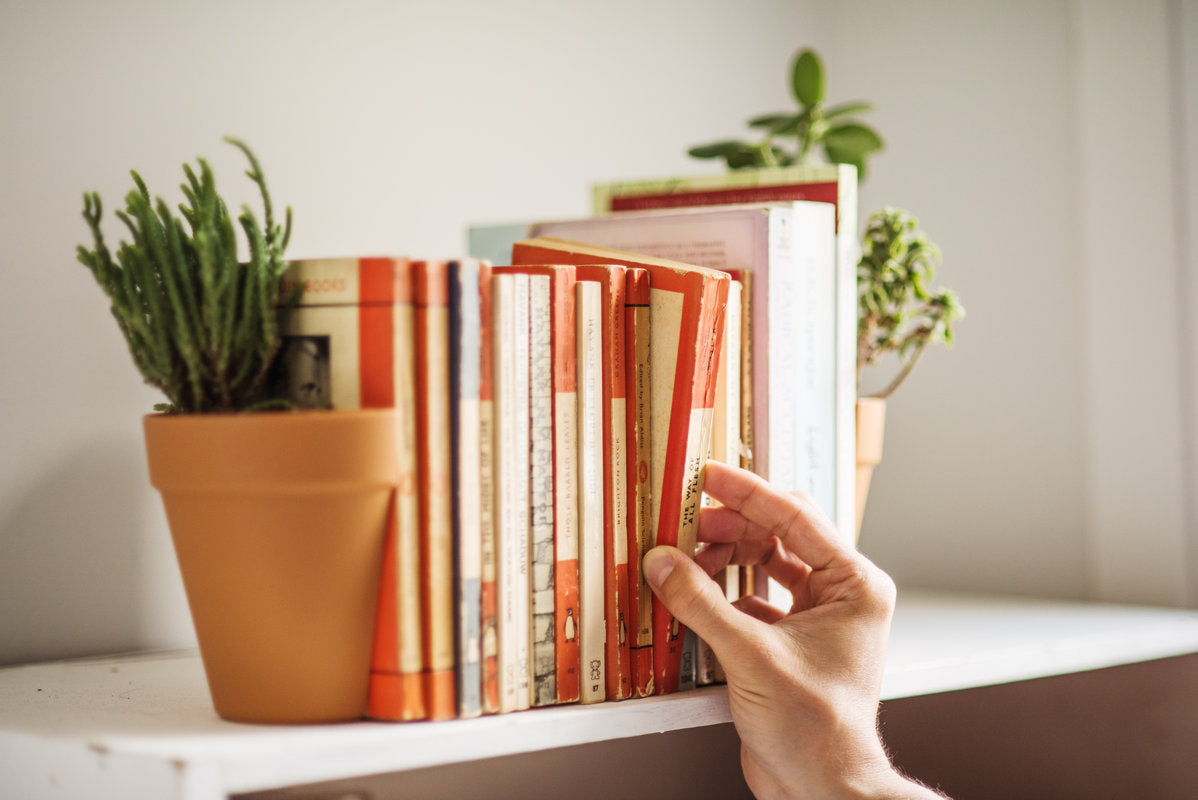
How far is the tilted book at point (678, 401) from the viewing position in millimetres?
727

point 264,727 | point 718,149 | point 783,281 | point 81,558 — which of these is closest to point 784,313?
point 783,281

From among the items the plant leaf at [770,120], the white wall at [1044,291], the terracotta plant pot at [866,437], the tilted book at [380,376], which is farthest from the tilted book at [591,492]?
the white wall at [1044,291]

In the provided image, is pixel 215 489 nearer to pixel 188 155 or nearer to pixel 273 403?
pixel 273 403

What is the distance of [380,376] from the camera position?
62 cm

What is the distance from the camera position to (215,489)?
1.98 feet

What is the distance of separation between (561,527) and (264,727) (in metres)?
0.22

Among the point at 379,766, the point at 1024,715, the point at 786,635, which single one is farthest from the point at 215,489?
the point at 1024,715

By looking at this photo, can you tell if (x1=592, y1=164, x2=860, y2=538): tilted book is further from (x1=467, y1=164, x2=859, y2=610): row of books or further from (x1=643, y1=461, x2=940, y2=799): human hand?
(x1=643, y1=461, x2=940, y2=799): human hand

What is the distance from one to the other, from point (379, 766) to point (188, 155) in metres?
0.60

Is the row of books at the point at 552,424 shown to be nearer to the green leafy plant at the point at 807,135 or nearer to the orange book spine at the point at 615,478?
the orange book spine at the point at 615,478

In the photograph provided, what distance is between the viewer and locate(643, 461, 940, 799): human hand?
2.34 ft

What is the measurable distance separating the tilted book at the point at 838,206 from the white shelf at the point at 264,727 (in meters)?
0.16

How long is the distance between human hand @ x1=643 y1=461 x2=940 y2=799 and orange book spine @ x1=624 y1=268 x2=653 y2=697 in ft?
0.05

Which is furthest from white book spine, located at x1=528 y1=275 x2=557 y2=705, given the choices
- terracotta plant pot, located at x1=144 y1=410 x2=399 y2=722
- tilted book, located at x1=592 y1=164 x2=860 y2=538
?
tilted book, located at x1=592 y1=164 x2=860 y2=538
